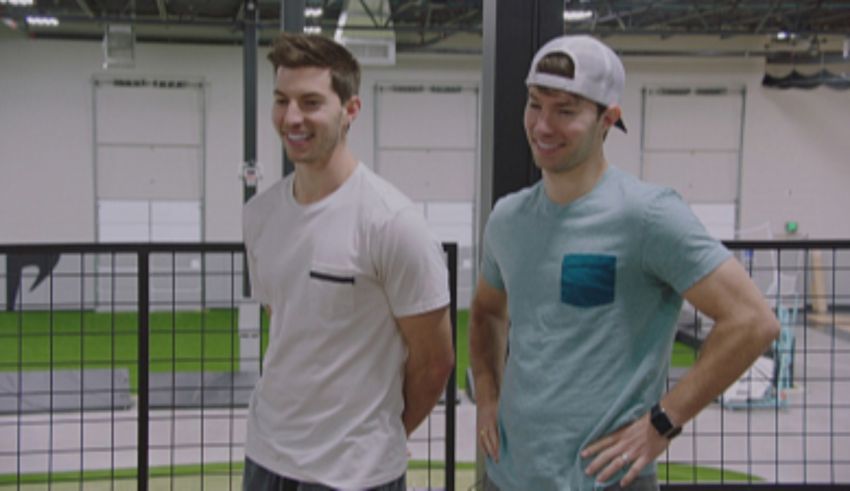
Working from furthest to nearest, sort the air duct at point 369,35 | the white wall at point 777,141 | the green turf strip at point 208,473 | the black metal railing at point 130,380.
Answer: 1. the white wall at point 777,141
2. the air duct at point 369,35
3. the green turf strip at point 208,473
4. the black metal railing at point 130,380

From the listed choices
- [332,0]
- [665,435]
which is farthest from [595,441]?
[332,0]

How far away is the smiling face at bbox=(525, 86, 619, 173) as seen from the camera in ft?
5.74

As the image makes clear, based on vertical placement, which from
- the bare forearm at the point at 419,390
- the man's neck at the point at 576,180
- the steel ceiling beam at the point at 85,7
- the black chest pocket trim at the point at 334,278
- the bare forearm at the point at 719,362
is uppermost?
the steel ceiling beam at the point at 85,7

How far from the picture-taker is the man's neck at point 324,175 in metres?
2.00

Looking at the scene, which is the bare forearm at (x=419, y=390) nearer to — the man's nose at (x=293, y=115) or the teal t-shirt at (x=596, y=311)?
the teal t-shirt at (x=596, y=311)

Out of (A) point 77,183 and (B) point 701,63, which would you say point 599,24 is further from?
(A) point 77,183

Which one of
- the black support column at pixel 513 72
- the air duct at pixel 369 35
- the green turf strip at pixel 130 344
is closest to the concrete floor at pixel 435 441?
the green turf strip at pixel 130 344

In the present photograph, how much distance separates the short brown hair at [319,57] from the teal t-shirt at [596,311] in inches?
21.2

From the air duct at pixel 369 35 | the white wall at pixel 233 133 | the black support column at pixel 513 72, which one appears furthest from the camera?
the white wall at pixel 233 133

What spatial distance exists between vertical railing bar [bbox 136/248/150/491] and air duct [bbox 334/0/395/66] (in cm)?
797

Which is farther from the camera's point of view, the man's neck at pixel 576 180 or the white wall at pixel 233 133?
the white wall at pixel 233 133

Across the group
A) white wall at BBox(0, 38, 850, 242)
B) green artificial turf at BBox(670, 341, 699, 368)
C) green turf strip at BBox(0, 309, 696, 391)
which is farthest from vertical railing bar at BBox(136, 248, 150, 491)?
white wall at BBox(0, 38, 850, 242)

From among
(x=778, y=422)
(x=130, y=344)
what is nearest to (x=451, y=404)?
(x=778, y=422)

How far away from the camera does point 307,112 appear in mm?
1914
